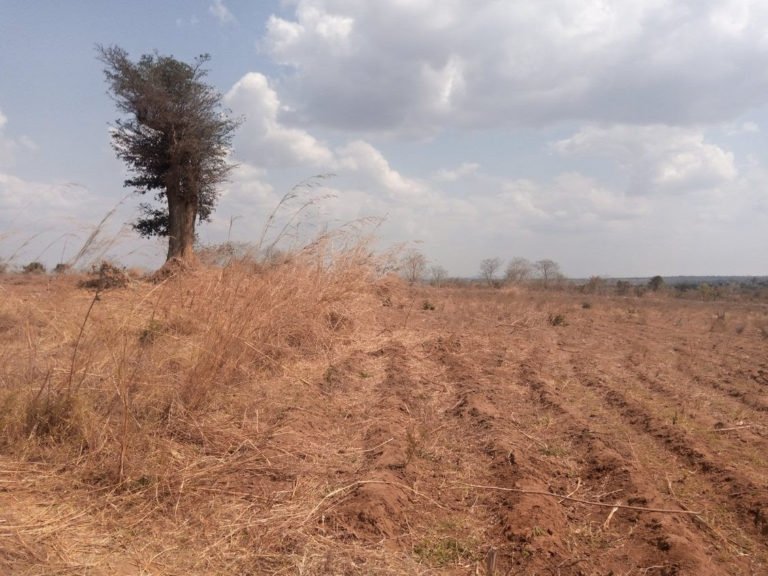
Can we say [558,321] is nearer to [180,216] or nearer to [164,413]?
[180,216]

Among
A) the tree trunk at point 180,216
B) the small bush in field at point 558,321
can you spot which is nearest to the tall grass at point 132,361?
the small bush in field at point 558,321

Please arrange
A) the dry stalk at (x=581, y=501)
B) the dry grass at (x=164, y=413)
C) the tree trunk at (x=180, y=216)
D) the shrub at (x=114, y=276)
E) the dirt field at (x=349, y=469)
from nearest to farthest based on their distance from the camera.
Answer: the dirt field at (x=349, y=469) → the dry grass at (x=164, y=413) → the dry stalk at (x=581, y=501) → the shrub at (x=114, y=276) → the tree trunk at (x=180, y=216)

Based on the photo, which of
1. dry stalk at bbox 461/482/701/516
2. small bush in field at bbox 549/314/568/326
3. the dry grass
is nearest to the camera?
the dry grass

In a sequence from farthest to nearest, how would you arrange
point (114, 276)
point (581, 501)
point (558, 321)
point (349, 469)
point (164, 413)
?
point (558, 321) → point (114, 276) → point (164, 413) → point (349, 469) → point (581, 501)

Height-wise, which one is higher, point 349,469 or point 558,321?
Result: point 558,321

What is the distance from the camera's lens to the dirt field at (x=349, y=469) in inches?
107

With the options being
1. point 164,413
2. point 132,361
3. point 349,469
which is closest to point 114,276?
point 132,361

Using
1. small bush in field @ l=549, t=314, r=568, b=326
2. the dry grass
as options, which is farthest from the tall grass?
small bush in field @ l=549, t=314, r=568, b=326

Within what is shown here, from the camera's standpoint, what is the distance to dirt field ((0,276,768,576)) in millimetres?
2713

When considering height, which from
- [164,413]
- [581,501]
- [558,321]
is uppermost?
[558,321]

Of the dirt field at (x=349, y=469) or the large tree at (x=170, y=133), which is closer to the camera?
the dirt field at (x=349, y=469)

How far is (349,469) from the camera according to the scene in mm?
3648

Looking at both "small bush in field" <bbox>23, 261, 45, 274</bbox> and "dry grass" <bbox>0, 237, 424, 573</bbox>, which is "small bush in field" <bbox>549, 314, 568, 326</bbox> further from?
"small bush in field" <bbox>23, 261, 45, 274</bbox>

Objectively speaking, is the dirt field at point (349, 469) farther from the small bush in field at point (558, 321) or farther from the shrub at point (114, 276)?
the small bush in field at point (558, 321)
